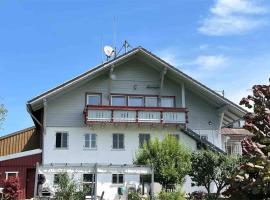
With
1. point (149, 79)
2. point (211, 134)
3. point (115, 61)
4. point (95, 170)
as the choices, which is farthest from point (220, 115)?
point (95, 170)

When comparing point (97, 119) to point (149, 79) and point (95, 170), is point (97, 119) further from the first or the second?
A: point (95, 170)

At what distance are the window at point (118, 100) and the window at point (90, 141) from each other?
105 inches

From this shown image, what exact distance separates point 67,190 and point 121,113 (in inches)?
471

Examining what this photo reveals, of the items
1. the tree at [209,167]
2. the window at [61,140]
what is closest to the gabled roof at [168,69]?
the window at [61,140]

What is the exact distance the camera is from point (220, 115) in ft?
111

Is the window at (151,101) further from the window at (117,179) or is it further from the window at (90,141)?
the window at (117,179)

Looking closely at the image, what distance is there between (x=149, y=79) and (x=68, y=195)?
1521 centimetres

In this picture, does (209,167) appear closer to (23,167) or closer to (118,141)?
(118,141)

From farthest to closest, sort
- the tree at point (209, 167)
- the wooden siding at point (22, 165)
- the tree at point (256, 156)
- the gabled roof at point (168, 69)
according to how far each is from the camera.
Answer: the wooden siding at point (22, 165) < the gabled roof at point (168, 69) < the tree at point (209, 167) < the tree at point (256, 156)

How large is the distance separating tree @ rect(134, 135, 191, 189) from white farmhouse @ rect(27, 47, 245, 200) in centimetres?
508

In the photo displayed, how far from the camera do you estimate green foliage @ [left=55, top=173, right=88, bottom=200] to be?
63.3 feet

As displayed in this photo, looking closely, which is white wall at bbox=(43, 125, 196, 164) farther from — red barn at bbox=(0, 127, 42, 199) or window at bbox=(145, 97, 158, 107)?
window at bbox=(145, 97, 158, 107)

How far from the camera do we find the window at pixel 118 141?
31688mm

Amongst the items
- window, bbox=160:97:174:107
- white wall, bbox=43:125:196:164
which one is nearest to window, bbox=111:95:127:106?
white wall, bbox=43:125:196:164
